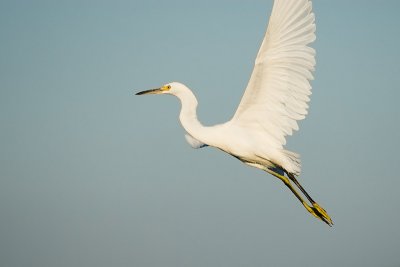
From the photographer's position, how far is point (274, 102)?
18.5m

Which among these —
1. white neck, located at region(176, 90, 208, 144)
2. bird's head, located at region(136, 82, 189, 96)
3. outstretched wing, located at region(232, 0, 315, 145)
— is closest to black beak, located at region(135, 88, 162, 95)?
bird's head, located at region(136, 82, 189, 96)

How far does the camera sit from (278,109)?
18.6 meters

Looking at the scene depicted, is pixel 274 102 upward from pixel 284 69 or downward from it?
downward

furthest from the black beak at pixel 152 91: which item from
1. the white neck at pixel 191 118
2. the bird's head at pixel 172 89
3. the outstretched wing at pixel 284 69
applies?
the outstretched wing at pixel 284 69

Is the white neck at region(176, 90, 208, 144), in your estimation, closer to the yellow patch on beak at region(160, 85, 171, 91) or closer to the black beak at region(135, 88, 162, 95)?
the yellow patch on beak at region(160, 85, 171, 91)

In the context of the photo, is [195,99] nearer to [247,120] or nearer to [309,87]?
[247,120]

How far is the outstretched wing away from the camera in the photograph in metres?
17.7

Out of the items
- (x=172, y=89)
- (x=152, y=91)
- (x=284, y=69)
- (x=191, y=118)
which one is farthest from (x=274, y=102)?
(x=152, y=91)

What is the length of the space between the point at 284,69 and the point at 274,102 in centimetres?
99

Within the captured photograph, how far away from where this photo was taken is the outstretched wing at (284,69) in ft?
58.0

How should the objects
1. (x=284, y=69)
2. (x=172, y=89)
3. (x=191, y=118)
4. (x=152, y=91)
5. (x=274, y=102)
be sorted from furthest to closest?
(x=152, y=91)
(x=172, y=89)
(x=191, y=118)
(x=274, y=102)
(x=284, y=69)

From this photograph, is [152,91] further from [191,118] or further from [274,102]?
[274,102]

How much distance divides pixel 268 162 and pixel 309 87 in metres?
2.41

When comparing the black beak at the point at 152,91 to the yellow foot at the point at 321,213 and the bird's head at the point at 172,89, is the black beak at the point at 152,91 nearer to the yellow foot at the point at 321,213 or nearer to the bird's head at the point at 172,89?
the bird's head at the point at 172,89
